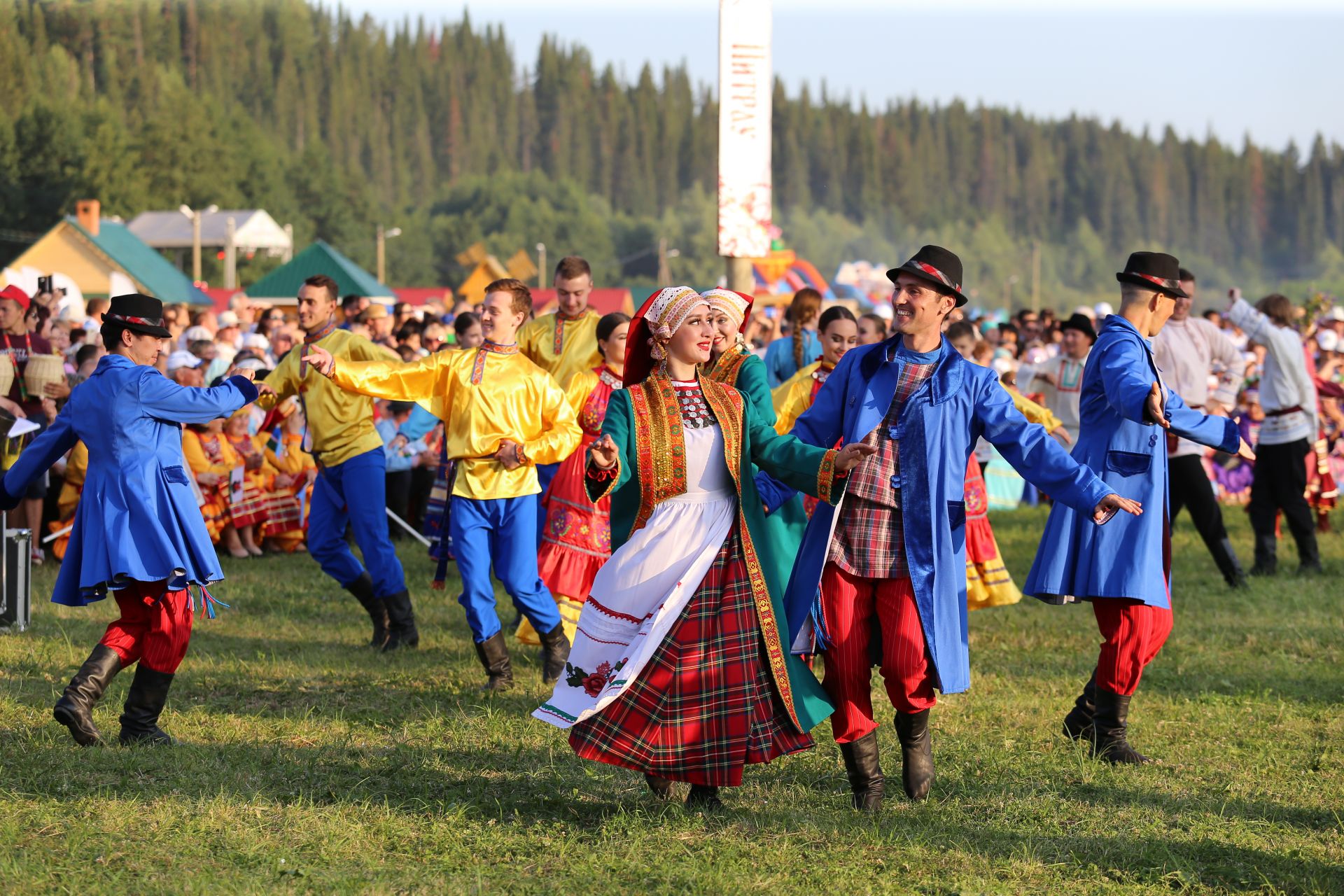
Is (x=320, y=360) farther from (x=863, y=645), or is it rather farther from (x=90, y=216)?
(x=90, y=216)

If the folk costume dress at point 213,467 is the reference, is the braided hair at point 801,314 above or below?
above

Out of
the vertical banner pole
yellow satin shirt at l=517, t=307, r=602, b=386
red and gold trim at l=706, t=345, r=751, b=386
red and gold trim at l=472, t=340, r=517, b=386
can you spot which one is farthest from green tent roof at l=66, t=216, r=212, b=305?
red and gold trim at l=706, t=345, r=751, b=386

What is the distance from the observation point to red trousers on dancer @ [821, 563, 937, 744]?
190 inches

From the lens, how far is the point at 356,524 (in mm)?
7645

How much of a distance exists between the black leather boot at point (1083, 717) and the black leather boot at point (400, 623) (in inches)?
137

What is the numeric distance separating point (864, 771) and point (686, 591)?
2.98 ft

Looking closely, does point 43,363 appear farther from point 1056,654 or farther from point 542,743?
point 1056,654

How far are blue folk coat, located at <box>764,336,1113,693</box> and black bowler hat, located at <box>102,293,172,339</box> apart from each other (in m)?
2.49

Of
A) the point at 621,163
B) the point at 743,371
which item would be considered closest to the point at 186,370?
the point at 743,371

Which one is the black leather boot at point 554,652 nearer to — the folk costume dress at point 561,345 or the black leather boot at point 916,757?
the folk costume dress at point 561,345

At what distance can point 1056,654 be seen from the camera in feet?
25.0

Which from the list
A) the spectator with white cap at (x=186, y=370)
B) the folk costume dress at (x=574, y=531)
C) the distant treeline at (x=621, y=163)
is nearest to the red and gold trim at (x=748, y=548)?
the folk costume dress at (x=574, y=531)

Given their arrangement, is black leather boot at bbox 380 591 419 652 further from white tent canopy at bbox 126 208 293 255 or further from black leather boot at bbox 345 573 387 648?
white tent canopy at bbox 126 208 293 255

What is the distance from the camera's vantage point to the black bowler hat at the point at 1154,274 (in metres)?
5.63
